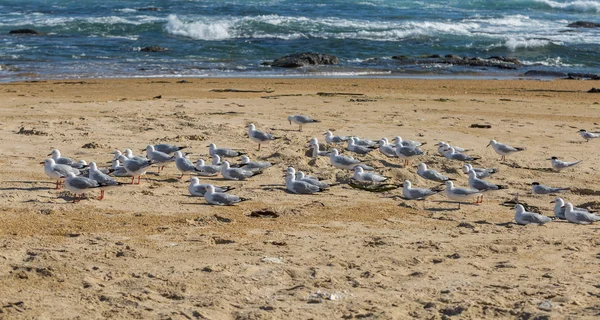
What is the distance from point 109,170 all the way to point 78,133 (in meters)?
2.94

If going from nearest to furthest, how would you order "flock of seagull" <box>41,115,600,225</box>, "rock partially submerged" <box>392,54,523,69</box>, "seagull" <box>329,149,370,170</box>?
"flock of seagull" <box>41,115,600,225</box> < "seagull" <box>329,149,370,170</box> < "rock partially submerged" <box>392,54,523,69</box>

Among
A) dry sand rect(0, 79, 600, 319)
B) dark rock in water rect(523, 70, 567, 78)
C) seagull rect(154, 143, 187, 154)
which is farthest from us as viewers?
dark rock in water rect(523, 70, 567, 78)

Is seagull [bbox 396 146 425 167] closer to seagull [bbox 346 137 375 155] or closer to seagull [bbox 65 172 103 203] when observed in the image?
seagull [bbox 346 137 375 155]

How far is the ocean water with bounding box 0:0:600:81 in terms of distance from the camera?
85.5ft

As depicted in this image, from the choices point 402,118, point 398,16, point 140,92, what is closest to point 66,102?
point 140,92

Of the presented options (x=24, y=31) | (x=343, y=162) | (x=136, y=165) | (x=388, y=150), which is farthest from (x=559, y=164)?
(x=24, y=31)

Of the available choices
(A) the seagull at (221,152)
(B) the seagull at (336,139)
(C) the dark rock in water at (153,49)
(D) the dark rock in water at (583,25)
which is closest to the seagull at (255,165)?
(A) the seagull at (221,152)

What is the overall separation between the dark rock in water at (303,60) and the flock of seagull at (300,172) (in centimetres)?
1340

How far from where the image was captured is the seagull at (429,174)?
1124 centimetres

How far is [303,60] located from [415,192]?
16925mm

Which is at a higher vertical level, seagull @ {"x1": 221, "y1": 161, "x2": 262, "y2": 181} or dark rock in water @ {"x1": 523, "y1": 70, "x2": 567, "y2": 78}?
seagull @ {"x1": 221, "y1": 161, "x2": 262, "y2": 181}

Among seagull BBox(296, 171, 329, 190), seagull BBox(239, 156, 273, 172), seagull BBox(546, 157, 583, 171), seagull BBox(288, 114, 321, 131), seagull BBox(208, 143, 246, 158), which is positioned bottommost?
seagull BBox(288, 114, 321, 131)

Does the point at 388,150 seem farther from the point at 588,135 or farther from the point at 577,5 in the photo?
the point at 577,5

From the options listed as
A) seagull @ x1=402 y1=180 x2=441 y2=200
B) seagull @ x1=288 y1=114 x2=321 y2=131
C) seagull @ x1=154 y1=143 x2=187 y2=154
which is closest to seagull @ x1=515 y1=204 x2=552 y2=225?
seagull @ x1=402 y1=180 x2=441 y2=200
